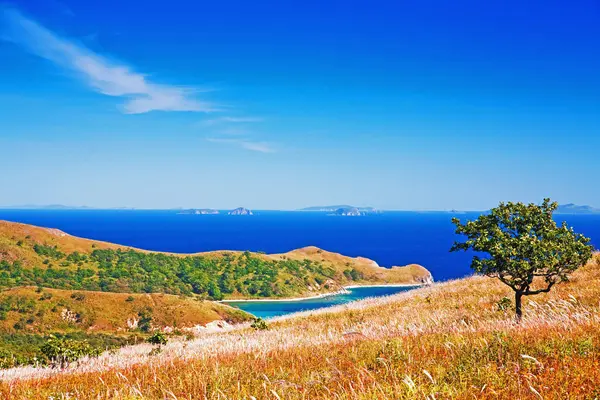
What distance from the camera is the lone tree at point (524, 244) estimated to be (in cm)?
1641

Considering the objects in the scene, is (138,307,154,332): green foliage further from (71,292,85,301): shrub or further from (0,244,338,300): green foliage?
(0,244,338,300): green foliage

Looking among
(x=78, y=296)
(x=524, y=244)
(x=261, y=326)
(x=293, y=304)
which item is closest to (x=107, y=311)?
(x=78, y=296)

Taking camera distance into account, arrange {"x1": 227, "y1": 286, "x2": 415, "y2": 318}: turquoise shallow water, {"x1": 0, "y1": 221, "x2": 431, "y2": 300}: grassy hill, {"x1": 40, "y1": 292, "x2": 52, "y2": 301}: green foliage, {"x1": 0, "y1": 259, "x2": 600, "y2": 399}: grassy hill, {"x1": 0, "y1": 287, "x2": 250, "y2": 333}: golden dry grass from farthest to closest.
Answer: {"x1": 0, "y1": 221, "x2": 431, "y2": 300}: grassy hill
{"x1": 227, "y1": 286, "x2": 415, "y2": 318}: turquoise shallow water
{"x1": 40, "y1": 292, "x2": 52, "y2": 301}: green foliage
{"x1": 0, "y1": 287, "x2": 250, "y2": 333}: golden dry grass
{"x1": 0, "y1": 259, "x2": 600, "y2": 399}: grassy hill

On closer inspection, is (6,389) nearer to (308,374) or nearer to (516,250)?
(308,374)

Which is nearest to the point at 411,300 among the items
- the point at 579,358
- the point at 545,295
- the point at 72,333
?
the point at 545,295

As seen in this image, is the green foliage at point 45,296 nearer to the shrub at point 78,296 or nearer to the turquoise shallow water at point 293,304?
the shrub at point 78,296

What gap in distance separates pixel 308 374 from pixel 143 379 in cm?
301

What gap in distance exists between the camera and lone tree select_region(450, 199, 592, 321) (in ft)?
53.8

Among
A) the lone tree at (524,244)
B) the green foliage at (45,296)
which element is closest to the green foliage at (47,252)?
the green foliage at (45,296)

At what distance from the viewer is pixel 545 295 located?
21453 mm

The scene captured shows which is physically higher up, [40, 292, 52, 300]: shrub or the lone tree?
the lone tree

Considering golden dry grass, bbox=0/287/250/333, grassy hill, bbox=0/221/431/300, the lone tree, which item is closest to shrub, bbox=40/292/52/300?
golden dry grass, bbox=0/287/250/333

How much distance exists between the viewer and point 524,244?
54.8 ft

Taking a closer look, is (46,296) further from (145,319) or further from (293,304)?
(293,304)
